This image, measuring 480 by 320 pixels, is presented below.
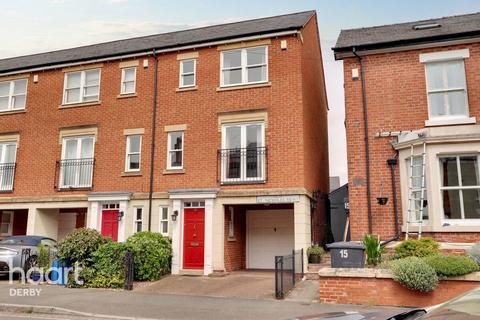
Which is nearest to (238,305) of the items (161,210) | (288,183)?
(288,183)

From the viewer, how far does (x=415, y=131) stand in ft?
40.4

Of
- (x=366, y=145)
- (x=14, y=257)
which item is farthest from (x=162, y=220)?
(x=366, y=145)

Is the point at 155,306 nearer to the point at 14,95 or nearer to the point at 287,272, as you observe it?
the point at 287,272

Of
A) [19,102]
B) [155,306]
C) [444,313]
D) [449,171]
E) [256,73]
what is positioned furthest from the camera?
[19,102]

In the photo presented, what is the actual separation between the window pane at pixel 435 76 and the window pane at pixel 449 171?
2.42m

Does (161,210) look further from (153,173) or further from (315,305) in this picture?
(315,305)

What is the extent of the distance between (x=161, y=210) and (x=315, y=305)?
7791 mm

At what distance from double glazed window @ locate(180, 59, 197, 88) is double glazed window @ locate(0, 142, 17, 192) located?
8.23 meters

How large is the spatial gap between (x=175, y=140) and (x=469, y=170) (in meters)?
9.86

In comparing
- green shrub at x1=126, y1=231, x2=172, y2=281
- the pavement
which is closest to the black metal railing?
the pavement

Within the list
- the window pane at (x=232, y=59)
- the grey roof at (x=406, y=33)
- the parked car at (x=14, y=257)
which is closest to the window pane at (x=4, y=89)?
the parked car at (x=14, y=257)

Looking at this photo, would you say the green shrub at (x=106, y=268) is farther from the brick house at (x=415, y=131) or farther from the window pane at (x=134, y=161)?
the brick house at (x=415, y=131)

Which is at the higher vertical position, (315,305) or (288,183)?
(288,183)

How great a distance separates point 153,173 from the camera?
51.6ft
